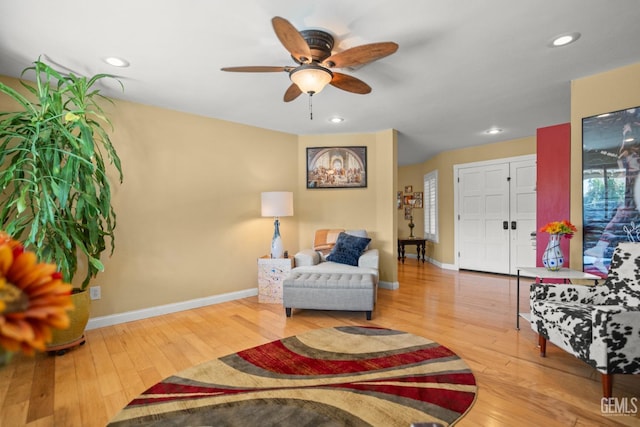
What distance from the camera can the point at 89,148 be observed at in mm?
2285

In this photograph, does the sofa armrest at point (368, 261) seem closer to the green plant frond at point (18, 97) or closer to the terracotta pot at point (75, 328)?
the terracotta pot at point (75, 328)

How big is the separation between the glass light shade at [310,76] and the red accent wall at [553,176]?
10.7 feet

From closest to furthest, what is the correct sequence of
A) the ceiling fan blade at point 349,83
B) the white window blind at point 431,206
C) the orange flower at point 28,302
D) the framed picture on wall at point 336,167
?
the orange flower at point 28,302 < the ceiling fan blade at point 349,83 < the framed picture on wall at point 336,167 < the white window blind at point 431,206

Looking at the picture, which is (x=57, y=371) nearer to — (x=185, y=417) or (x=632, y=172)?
(x=185, y=417)

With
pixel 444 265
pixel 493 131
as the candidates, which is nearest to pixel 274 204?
pixel 493 131

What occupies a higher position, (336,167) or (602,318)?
(336,167)

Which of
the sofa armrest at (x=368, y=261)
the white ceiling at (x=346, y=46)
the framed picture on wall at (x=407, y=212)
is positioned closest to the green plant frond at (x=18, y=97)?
the white ceiling at (x=346, y=46)

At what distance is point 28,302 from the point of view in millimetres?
426

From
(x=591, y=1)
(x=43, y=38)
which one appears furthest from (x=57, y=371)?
(x=591, y=1)

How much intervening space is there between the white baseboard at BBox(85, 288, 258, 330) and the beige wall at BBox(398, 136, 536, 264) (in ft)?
13.4

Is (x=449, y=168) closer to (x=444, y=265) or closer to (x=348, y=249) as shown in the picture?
(x=444, y=265)

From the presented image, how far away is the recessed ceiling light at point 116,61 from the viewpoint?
2451 millimetres

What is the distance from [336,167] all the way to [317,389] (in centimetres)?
340

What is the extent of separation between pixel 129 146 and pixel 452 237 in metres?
5.72
